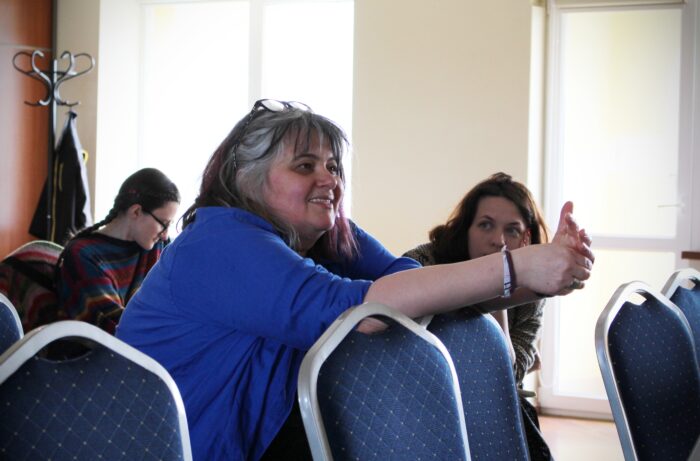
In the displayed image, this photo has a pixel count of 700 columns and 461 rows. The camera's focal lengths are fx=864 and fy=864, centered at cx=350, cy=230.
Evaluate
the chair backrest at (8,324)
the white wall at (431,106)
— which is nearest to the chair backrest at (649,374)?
the chair backrest at (8,324)

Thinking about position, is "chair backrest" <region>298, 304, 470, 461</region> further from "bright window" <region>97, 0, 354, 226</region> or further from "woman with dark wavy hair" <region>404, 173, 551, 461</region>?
"bright window" <region>97, 0, 354, 226</region>

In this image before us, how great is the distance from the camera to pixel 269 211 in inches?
69.3

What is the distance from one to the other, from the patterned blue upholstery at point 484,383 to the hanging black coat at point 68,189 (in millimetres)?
3345

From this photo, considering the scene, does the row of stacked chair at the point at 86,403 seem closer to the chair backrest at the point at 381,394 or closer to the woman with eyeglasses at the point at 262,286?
the chair backrest at the point at 381,394

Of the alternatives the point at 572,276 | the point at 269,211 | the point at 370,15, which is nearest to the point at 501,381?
the point at 572,276

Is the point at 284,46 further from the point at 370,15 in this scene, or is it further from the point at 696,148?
the point at 696,148

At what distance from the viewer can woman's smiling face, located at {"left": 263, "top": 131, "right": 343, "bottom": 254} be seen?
1.76 m

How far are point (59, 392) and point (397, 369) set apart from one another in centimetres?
52

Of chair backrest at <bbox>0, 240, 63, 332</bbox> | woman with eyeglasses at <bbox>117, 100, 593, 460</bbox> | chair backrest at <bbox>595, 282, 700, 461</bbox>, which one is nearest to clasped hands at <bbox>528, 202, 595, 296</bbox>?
woman with eyeglasses at <bbox>117, 100, 593, 460</bbox>

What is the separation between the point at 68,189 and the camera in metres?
4.56

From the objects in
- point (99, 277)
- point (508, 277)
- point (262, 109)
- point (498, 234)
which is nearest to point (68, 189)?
point (99, 277)

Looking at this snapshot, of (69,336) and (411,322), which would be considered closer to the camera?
(69,336)

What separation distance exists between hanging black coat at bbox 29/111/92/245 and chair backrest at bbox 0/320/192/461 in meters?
3.59

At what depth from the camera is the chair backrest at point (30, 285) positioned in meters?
2.70
